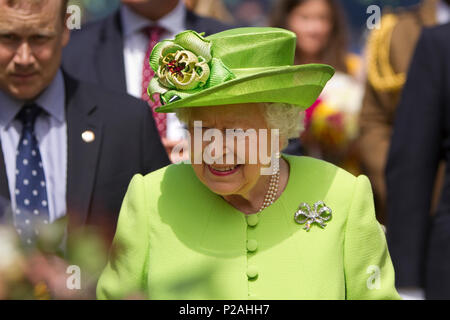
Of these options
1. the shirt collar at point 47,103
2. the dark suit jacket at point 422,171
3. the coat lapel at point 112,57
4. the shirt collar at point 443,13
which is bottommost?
the dark suit jacket at point 422,171

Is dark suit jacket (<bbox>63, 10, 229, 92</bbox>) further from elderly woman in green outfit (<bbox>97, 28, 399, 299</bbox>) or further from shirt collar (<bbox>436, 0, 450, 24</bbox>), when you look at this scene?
elderly woman in green outfit (<bbox>97, 28, 399, 299</bbox>)

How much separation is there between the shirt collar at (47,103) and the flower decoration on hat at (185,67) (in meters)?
1.05

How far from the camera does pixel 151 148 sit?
164 inches

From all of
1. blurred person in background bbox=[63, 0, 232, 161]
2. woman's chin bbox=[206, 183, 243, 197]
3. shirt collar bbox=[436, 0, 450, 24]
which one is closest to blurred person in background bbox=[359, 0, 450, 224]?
shirt collar bbox=[436, 0, 450, 24]

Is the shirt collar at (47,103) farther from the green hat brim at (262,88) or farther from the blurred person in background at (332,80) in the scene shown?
the blurred person in background at (332,80)

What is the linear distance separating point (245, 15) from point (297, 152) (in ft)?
21.6

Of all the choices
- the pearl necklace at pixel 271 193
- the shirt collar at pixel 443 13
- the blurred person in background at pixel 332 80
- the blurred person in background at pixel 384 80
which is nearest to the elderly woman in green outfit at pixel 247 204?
the pearl necklace at pixel 271 193

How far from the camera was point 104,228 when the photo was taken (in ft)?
12.8

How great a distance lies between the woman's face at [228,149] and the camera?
305 cm

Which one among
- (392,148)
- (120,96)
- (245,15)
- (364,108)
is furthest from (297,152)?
(245,15)

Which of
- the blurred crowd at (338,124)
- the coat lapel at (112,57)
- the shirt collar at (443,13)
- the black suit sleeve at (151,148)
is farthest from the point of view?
the shirt collar at (443,13)

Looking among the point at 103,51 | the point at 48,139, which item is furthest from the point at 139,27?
the point at 48,139

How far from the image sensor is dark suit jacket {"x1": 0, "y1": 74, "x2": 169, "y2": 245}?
395 cm

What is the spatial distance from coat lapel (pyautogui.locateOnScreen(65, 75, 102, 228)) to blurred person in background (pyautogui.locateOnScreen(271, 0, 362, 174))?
2.50 meters
